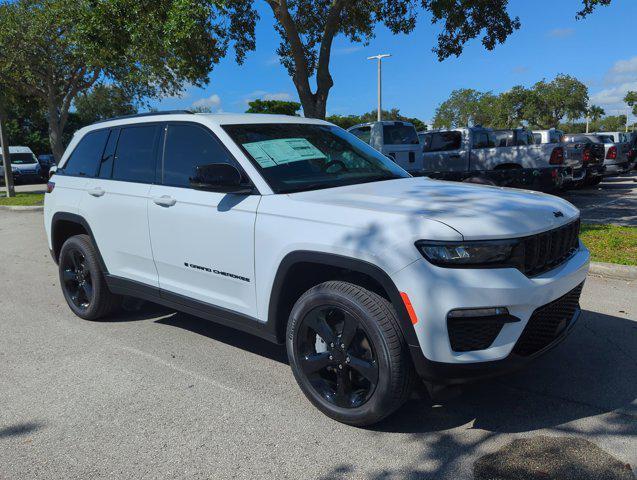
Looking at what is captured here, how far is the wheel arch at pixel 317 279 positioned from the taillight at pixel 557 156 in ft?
39.0

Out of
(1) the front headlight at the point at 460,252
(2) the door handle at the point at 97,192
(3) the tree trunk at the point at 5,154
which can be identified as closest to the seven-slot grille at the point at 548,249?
(1) the front headlight at the point at 460,252

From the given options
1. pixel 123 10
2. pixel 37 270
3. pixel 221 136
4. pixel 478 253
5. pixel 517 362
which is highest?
pixel 123 10

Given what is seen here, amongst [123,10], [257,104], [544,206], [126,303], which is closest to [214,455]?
[544,206]

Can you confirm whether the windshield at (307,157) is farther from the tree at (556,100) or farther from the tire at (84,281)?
the tree at (556,100)

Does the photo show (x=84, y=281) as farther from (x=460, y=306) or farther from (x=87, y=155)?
(x=460, y=306)

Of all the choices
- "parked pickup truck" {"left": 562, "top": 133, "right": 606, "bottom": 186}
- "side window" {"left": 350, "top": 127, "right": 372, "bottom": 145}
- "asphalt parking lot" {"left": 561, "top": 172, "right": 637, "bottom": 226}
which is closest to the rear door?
"side window" {"left": 350, "top": 127, "right": 372, "bottom": 145}

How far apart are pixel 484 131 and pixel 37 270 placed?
39.4 ft

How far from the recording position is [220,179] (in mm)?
3525

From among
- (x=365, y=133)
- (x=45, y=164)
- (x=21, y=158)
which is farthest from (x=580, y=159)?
(x=45, y=164)

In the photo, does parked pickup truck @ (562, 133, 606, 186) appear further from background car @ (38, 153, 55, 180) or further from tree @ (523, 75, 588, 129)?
tree @ (523, 75, 588, 129)

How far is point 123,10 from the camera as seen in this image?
949 cm

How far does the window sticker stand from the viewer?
3.81m

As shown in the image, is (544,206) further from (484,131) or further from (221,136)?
(484,131)

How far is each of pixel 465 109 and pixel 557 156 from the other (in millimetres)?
65249
